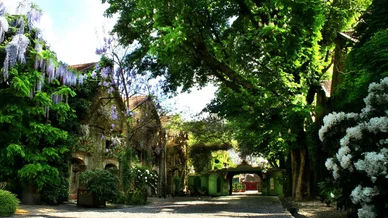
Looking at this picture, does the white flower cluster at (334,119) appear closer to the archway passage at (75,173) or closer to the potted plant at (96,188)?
the potted plant at (96,188)

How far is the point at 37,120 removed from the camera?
58.9 feet

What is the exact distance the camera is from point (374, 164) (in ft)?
20.9

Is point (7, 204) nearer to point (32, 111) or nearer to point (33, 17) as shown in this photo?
point (32, 111)

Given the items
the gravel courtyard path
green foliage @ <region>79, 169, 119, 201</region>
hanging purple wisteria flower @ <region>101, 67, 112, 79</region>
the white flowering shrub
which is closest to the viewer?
the white flowering shrub

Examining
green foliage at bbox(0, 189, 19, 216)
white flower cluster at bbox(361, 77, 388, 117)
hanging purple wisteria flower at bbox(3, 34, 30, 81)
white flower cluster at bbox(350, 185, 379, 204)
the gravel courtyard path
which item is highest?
hanging purple wisteria flower at bbox(3, 34, 30, 81)

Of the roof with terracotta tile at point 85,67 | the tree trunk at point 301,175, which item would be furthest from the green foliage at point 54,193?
the tree trunk at point 301,175

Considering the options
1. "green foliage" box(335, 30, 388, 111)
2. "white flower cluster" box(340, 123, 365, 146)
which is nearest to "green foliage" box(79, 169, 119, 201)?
"green foliage" box(335, 30, 388, 111)

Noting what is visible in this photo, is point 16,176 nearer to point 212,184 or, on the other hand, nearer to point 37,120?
point 37,120

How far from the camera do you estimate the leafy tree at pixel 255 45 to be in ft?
45.6

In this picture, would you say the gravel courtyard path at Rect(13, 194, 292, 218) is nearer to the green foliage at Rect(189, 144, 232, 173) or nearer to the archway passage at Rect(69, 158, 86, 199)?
the archway passage at Rect(69, 158, 86, 199)

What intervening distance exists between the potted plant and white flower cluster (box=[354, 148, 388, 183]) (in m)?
11.2

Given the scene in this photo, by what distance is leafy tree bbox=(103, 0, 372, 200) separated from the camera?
45.6 ft

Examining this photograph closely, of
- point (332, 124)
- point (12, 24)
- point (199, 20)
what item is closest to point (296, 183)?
point (199, 20)

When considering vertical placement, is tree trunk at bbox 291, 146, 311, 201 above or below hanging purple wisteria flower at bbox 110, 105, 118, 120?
below
